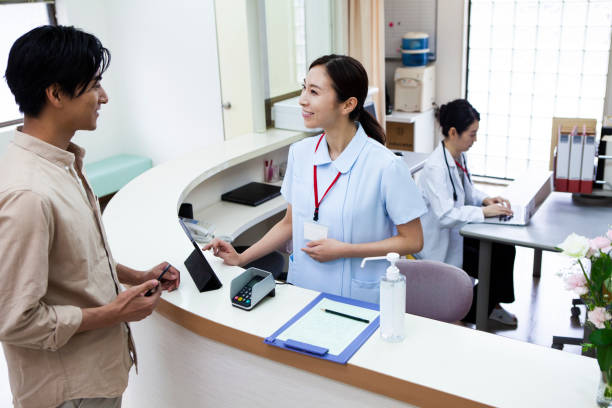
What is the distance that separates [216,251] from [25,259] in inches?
32.3

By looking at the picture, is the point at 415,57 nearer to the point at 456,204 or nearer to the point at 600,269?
the point at 456,204

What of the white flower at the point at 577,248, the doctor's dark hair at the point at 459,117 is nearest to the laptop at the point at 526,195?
the doctor's dark hair at the point at 459,117

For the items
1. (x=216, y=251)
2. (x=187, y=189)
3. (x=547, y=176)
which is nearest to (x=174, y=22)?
(x=187, y=189)

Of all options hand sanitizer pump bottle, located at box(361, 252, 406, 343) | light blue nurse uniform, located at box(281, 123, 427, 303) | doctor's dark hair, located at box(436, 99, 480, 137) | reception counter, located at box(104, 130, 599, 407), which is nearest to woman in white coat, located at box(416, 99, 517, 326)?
doctor's dark hair, located at box(436, 99, 480, 137)

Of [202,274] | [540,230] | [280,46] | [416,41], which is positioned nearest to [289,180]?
[202,274]

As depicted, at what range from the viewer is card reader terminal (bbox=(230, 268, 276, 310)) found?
175cm

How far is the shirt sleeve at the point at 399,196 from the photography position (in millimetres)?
1987

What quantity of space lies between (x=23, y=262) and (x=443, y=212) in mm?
2434

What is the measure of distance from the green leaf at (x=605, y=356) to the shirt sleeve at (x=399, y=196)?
32.1 inches

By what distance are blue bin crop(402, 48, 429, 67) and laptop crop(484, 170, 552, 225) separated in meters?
2.62

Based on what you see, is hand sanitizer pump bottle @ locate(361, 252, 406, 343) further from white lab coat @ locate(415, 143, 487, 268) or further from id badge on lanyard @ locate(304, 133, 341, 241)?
white lab coat @ locate(415, 143, 487, 268)

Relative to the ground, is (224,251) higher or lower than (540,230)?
higher

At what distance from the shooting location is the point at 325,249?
200 centimetres

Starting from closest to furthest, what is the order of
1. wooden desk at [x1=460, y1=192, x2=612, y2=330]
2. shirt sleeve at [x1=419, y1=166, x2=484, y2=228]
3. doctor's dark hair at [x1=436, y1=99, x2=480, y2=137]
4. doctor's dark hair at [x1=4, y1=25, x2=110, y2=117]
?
doctor's dark hair at [x1=4, y1=25, x2=110, y2=117] → wooden desk at [x1=460, y1=192, x2=612, y2=330] → shirt sleeve at [x1=419, y1=166, x2=484, y2=228] → doctor's dark hair at [x1=436, y1=99, x2=480, y2=137]
